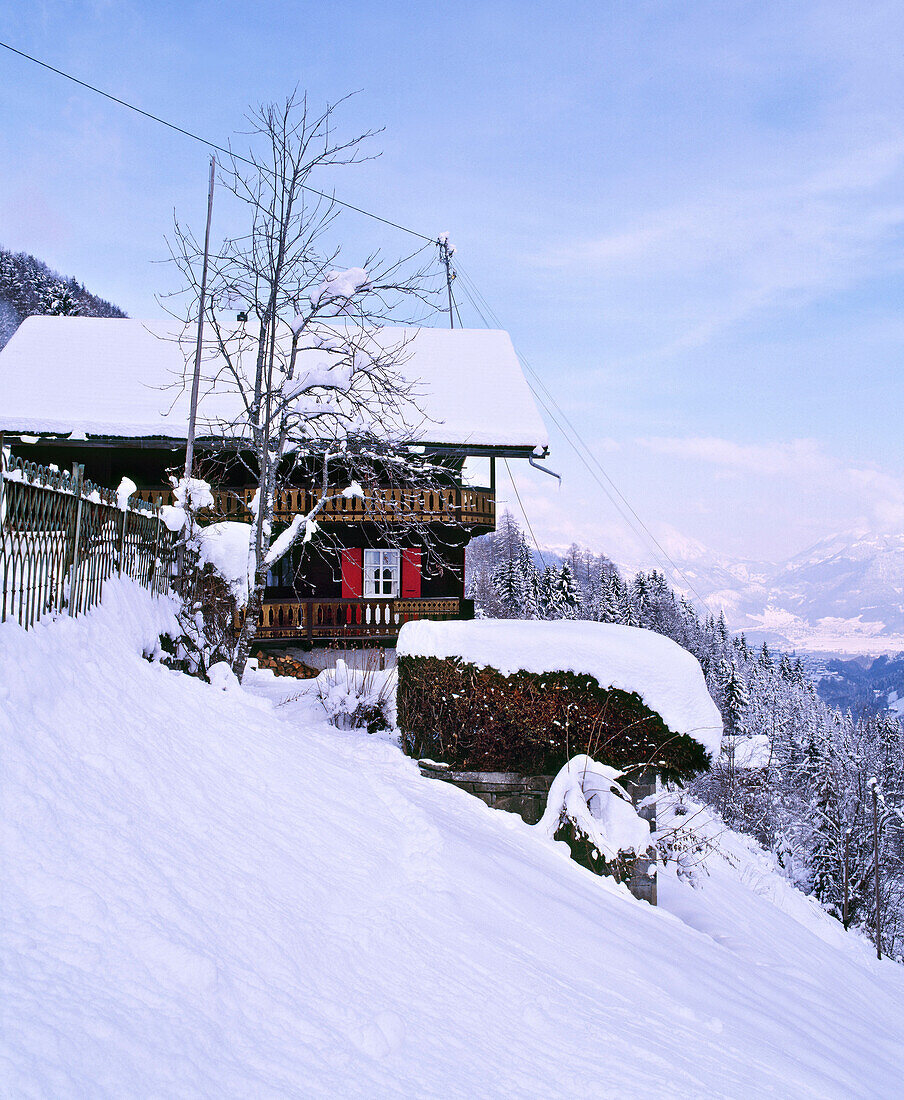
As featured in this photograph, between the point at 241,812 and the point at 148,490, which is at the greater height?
the point at 148,490

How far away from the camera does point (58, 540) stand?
222 inches

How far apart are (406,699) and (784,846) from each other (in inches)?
1625

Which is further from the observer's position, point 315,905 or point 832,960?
point 832,960

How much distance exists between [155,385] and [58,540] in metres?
17.8

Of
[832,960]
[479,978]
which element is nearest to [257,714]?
[479,978]

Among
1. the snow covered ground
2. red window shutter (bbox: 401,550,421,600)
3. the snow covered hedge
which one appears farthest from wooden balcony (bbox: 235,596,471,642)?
the snow covered ground

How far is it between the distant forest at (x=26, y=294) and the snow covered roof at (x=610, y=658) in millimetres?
78816

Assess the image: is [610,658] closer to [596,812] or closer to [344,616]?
[596,812]

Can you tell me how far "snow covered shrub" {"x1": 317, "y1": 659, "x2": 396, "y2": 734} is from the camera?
10.9 m

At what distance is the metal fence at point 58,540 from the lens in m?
4.96

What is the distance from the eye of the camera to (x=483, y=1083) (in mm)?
2775

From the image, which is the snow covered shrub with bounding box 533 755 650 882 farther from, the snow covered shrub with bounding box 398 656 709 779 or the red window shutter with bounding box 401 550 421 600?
the red window shutter with bounding box 401 550 421 600

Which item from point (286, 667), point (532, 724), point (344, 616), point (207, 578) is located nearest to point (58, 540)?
point (207, 578)

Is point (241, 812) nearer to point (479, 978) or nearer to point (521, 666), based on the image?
point (479, 978)
